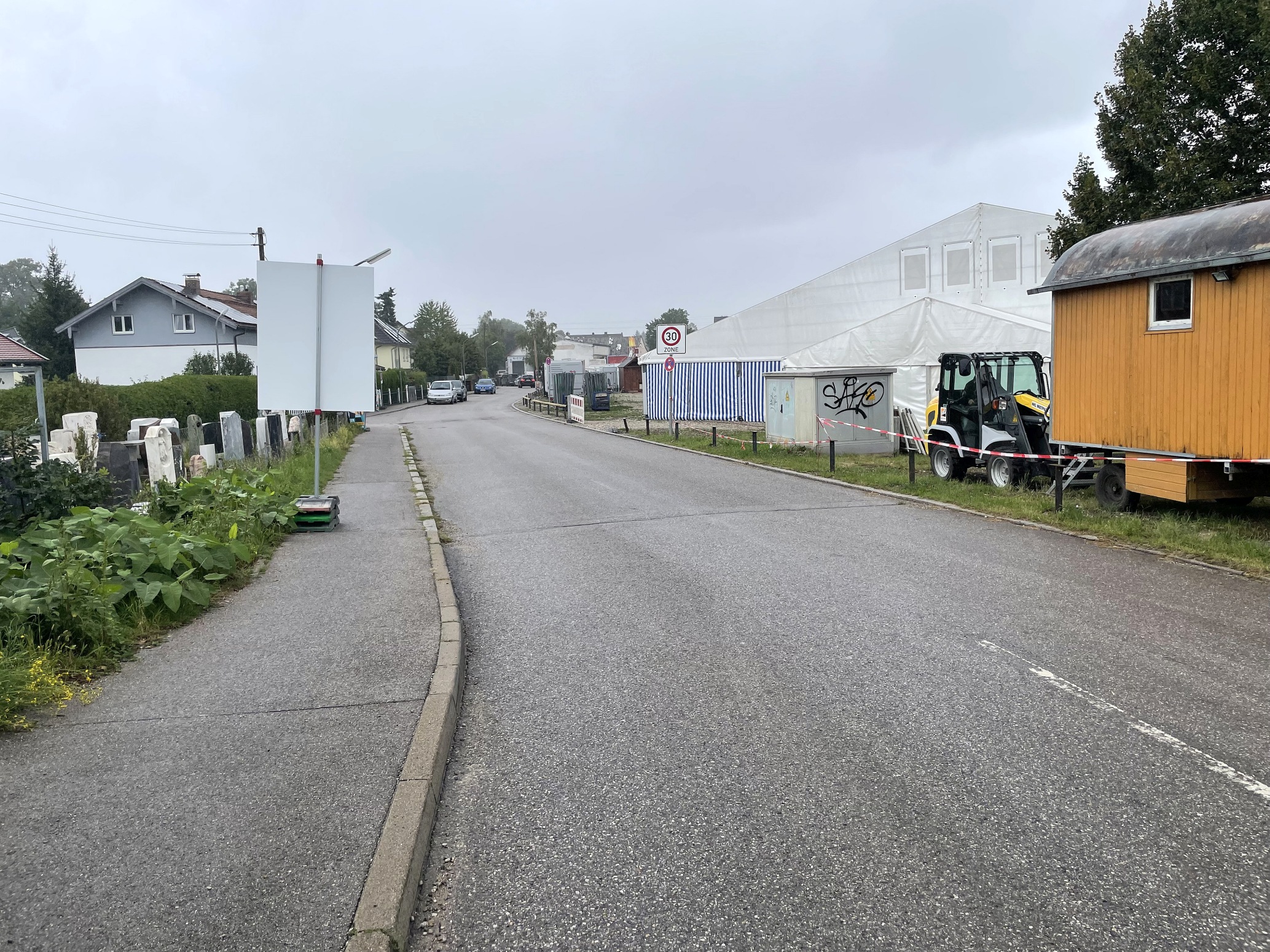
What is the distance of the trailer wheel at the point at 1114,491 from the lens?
11961 mm

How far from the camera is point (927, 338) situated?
2447 centimetres

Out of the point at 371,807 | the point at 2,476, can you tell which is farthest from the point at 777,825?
the point at 2,476

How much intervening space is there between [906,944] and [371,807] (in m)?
2.11

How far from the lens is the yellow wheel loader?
1484cm

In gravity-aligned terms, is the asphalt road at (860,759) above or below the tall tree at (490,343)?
below

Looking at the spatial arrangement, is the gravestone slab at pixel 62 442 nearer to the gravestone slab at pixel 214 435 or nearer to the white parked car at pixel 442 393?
the gravestone slab at pixel 214 435

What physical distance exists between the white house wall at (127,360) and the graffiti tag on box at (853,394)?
38626 millimetres

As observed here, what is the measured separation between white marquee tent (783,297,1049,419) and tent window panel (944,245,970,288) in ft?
27.6

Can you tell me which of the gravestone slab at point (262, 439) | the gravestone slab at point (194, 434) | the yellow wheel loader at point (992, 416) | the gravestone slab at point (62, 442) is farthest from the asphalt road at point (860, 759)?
the gravestone slab at point (262, 439)

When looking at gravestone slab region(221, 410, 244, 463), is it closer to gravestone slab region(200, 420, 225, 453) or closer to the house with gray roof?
gravestone slab region(200, 420, 225, 453)

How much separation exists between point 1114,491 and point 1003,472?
2.63 metres

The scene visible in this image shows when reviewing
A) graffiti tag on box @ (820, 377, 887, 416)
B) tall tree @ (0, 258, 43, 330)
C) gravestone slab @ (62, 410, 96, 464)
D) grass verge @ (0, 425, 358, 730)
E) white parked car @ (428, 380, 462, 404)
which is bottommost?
grass verge @ (0, 425, 358, 730)

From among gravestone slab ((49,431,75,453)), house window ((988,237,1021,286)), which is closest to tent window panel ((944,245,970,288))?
house window ((988,237,1021,286))

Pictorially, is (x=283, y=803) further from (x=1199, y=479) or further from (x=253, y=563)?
(x=1199, y=479)
